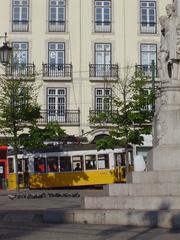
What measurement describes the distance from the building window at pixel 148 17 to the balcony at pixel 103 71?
11.9ft

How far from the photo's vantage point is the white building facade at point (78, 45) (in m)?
40.8

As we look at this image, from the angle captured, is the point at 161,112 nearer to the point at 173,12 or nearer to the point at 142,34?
the point at 173,12

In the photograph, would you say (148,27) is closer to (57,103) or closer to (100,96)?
(100,96)

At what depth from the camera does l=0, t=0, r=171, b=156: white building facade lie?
40844 mm

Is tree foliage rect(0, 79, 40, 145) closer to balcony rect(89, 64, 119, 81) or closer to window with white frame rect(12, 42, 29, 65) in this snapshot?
window with white frame rect(12, 42, 29, 65)

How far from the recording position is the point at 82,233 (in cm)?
1045

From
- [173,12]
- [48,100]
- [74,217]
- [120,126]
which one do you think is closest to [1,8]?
[48,100]

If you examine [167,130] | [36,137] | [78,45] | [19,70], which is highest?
[78,45]

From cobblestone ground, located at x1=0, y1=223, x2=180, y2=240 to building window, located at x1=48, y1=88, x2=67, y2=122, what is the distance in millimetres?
29066

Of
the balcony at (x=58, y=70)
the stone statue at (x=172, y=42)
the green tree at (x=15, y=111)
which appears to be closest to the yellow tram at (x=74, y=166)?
the green tree at (x=15, y=111)

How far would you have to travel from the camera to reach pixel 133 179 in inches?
496

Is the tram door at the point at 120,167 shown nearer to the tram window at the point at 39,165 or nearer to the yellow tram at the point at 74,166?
the yellow tram at the point at 74,166

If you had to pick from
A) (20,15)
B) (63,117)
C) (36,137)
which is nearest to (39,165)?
(36,137)

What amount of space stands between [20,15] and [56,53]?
3849mm
